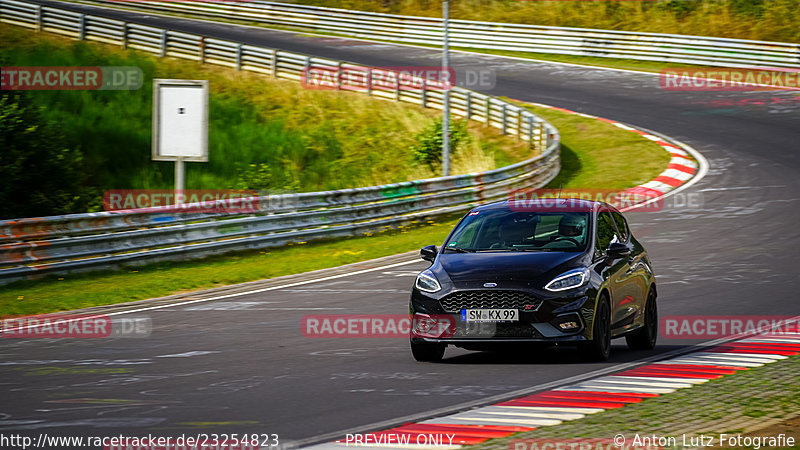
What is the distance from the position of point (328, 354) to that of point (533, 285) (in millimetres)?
2337

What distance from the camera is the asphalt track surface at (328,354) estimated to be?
794 cm

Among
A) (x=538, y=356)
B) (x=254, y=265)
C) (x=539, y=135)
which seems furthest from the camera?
(x=539, y=135)

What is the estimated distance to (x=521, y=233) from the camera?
11.2 metres

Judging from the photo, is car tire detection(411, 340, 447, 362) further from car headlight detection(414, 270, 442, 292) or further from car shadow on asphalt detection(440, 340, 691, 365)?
car headlight detection(414, 270, 442, 292)

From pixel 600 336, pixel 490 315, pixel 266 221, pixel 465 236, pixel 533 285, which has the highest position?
pixel 465 236

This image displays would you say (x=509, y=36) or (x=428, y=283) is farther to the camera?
(x=509, y=36)

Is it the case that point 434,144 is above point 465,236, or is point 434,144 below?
below

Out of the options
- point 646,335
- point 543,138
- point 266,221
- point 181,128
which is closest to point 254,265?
point 266,221

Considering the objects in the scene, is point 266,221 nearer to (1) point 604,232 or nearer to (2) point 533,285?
(1) point 604,232

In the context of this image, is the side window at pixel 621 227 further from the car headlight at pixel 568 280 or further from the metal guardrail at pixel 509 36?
the metal guardrail at pixel 509 36

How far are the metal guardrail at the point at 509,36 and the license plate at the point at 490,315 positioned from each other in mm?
35349

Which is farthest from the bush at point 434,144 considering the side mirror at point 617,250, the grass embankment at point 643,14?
the side mirror at point 617,250

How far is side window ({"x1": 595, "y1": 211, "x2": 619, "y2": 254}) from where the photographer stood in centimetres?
1102

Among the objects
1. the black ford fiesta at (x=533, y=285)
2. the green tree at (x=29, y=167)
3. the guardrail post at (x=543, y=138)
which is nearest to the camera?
the black ford fiesta at (x=533, y=285)
